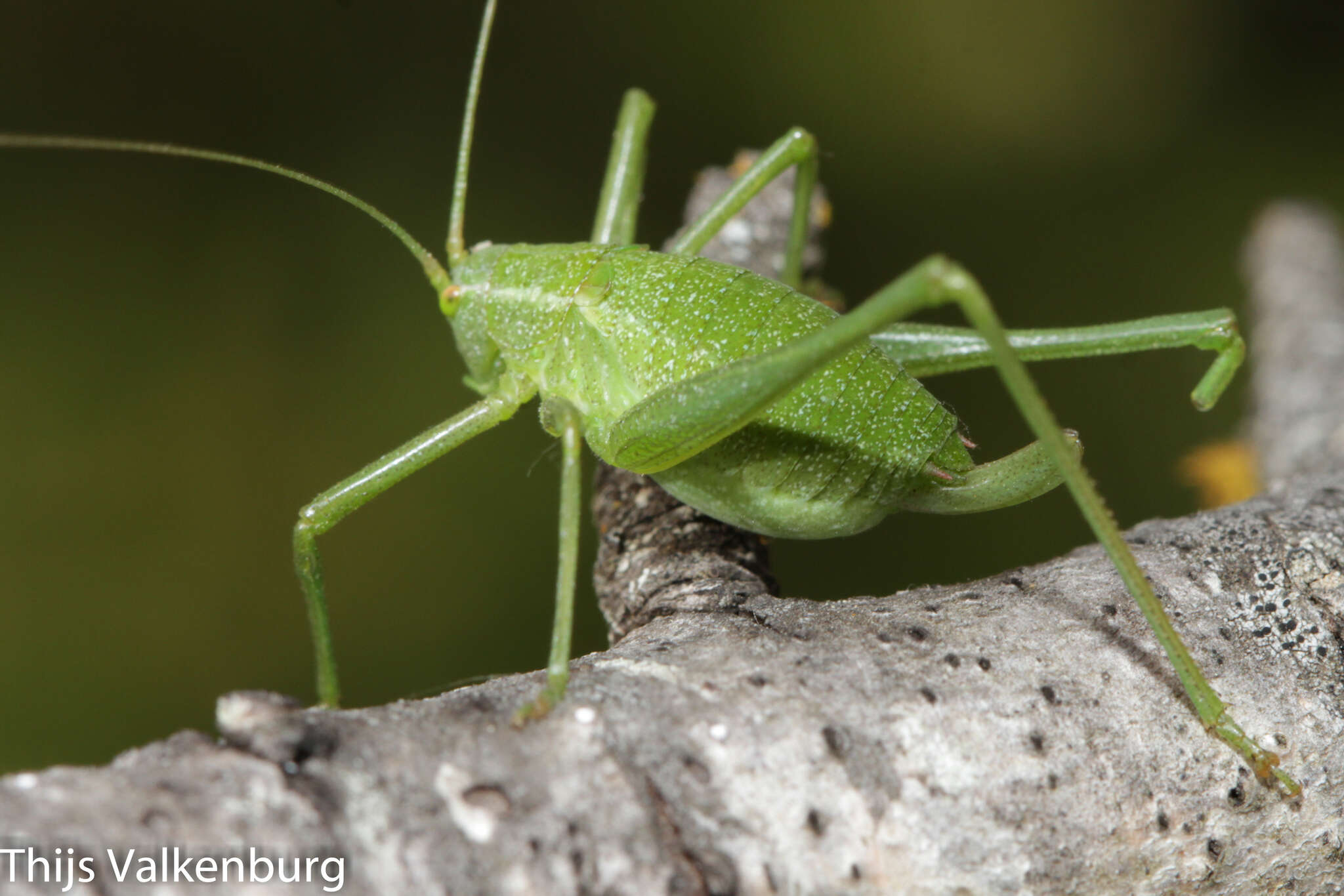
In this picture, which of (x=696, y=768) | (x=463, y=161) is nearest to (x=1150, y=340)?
(x=696, y=768)

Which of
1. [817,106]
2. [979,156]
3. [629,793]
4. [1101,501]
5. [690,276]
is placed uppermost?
[817,106]

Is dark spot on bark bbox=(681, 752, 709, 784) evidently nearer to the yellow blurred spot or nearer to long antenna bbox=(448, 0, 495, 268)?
long antenna bbox=(448, 0, 495, 268)

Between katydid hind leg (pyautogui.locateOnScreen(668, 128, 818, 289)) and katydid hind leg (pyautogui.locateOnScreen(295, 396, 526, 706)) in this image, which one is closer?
katydid hind leg (pyautogui.locateOnScreen(295, 396, 526, 706))

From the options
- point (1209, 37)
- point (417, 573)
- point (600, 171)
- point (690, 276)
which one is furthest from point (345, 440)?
point (1209, 37)

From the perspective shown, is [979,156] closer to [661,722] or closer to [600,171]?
[600,171]

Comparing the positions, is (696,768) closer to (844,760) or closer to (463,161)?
(844,760)

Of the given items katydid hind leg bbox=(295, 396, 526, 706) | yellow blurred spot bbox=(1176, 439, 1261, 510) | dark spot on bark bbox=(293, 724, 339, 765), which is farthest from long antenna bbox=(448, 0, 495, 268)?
yellow blurred spot bbox=(1176, 439, 1261, 510)

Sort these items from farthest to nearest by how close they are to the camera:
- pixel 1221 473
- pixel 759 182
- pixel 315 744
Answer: pixel 1221 473 → pixel 759 182 → pixel 315 744
